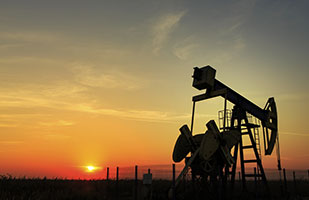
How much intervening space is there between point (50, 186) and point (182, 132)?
7.54 m

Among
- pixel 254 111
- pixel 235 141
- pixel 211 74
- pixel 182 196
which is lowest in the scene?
pixel 182 196

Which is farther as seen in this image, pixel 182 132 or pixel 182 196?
pixel 182 132

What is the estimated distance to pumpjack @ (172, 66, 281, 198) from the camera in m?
13.2

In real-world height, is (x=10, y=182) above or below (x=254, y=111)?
below

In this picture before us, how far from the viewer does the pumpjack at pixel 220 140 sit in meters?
13.2

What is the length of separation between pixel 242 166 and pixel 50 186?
417 inches

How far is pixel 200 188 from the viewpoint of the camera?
13.7 metres

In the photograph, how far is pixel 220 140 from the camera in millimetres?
13414

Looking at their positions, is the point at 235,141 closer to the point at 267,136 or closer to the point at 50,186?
the point at 267,136

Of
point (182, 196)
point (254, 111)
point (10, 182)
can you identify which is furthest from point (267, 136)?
point (10, 182)

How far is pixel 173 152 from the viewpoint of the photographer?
15.2 meters

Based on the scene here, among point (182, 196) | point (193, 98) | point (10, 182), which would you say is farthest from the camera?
point (193, 98)

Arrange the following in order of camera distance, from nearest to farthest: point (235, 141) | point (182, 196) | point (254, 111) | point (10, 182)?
point (182, 196) → point (235, 141) → point (10, 182) → point (254, 111)

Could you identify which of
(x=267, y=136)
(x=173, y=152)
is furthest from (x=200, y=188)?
(x=267, y=136)
